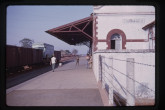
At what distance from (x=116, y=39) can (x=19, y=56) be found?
9.05 metres

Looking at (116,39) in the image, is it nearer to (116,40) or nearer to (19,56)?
(116,40)

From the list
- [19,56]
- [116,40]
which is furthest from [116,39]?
[19,56]

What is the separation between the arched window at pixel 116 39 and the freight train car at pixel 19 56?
26.7 ft

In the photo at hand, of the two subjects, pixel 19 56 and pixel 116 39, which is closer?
pixel 116 39

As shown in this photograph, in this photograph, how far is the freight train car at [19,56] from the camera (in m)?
13.8

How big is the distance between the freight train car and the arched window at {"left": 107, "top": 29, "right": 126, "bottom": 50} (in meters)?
8.13

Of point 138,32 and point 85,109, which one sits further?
point 138,32

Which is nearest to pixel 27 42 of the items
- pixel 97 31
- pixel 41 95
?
pixel 97 31

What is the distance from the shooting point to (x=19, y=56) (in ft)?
52.4

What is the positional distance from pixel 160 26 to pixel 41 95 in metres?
4.78

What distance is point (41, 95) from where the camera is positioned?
6223 millimetres

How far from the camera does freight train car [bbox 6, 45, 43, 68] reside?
13.8m

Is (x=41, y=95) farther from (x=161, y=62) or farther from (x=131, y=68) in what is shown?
(x=131, y=68)

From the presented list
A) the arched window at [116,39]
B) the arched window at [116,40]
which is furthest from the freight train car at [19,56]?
the arched window at [116,40]
